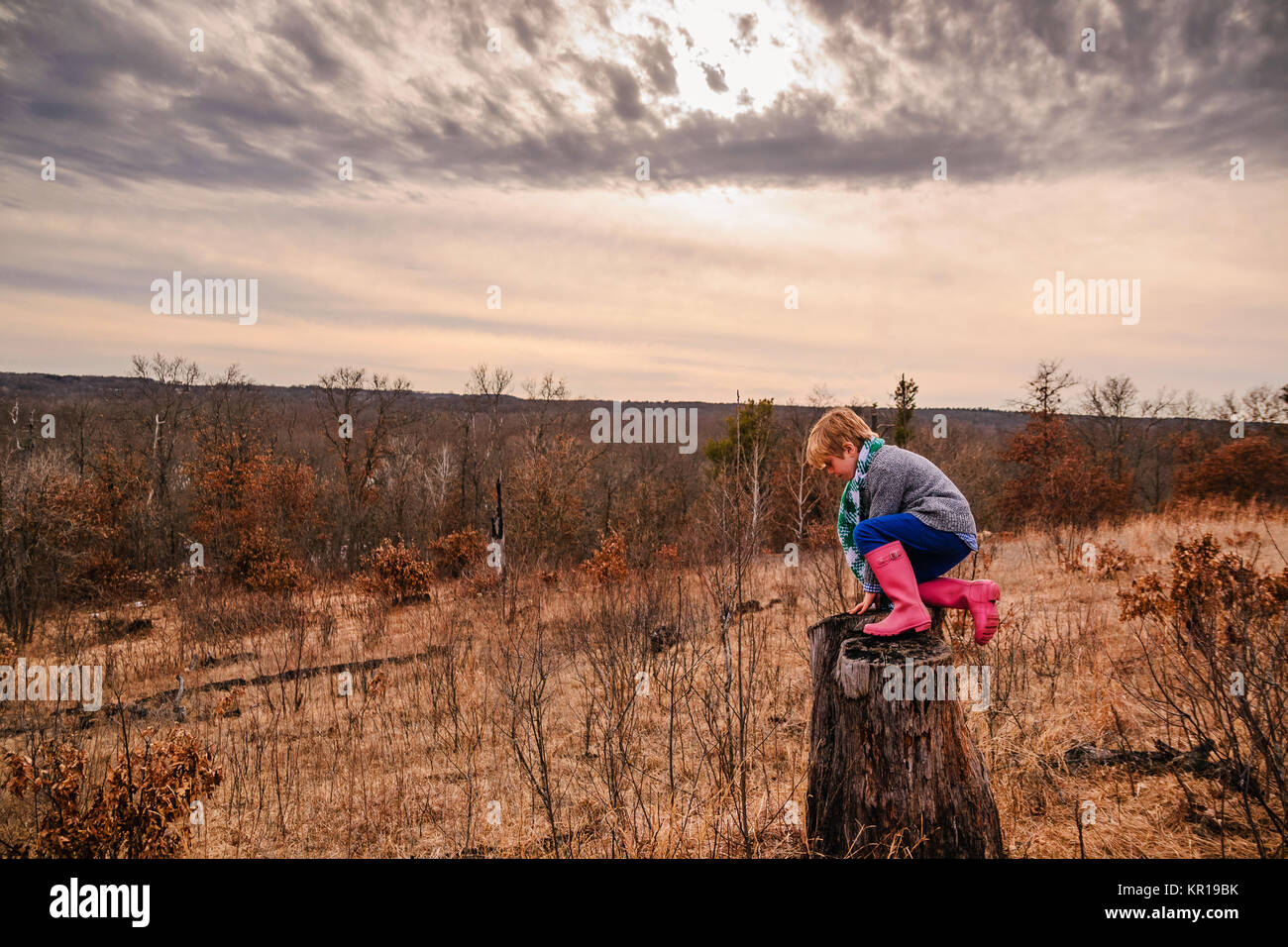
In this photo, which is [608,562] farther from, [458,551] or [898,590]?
[898,590]

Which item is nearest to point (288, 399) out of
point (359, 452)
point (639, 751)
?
point (359, 452)

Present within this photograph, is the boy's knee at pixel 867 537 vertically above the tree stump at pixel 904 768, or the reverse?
the boy's knee at pixel 867 537

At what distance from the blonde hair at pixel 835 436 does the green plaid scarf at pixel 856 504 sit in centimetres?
7

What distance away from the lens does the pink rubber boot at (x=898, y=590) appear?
3.20m

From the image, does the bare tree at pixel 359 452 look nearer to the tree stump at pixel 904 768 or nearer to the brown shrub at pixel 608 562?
the brown shrub at pixel 608 562

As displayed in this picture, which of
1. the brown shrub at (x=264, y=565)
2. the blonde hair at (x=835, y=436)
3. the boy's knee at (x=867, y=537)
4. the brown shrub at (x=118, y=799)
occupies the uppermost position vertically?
the blonde hair at (x=835, y=436)

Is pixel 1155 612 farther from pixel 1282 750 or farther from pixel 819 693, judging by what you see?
pixel 819 693

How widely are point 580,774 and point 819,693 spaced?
3648 mm

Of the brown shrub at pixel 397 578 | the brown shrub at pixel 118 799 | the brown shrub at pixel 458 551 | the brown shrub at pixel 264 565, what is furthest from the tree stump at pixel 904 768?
the brown shrub at pixel 264 565

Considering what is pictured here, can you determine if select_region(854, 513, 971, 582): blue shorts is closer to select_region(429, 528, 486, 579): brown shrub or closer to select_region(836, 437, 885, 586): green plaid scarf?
select_region(836, 437, 885, 586): green plaid scarf

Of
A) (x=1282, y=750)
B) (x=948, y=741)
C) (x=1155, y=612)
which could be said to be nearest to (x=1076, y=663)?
(x=1155, y=612)

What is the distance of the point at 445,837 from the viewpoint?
474 cm

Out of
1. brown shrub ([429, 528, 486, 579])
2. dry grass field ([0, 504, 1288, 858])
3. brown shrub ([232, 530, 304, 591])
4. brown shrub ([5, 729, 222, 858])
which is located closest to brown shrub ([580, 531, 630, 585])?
dry grass field ([0, 504, 1288, 858])

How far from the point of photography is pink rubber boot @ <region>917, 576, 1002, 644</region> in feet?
11.5
